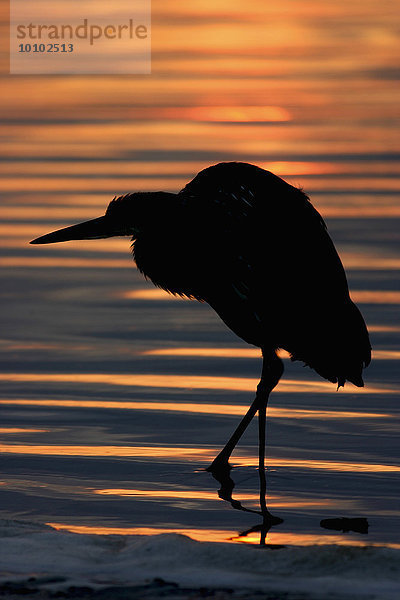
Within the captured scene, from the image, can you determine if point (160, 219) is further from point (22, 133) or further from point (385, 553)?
point (22, 133)

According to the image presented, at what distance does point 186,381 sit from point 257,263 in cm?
149

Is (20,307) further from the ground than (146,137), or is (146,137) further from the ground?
(146,137)

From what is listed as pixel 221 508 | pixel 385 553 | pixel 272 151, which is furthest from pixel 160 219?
pixel 272 151

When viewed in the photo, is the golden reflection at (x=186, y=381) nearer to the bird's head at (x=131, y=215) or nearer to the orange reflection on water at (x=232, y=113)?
the bird's head at (x=131, y=215)

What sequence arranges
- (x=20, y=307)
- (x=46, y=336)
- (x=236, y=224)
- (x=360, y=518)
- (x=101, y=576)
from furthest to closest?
(x=20, y=307)
(x=46, y=336)
(x=236, y=224)
(x=360, y=518)
(x=101, y=576)

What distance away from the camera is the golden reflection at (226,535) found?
258 inches

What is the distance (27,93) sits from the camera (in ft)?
61.4

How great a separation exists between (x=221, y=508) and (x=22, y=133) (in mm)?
10218

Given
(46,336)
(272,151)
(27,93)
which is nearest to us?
(46,336)

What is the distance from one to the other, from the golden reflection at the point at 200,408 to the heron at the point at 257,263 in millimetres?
475

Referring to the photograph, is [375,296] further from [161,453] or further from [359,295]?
[161,453]

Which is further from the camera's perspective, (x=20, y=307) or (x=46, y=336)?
(x=20, y=307)

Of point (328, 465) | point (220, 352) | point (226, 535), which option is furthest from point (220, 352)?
point (226, 535)

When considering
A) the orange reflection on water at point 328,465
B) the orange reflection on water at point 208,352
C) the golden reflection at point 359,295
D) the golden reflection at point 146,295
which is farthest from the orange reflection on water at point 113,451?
the golden reflection at point 146,295
